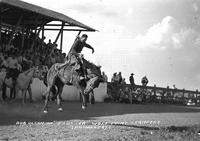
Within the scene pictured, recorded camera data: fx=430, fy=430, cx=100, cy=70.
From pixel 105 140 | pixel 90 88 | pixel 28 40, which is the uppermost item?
pixel 28 40

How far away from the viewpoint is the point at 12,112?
1631 cm

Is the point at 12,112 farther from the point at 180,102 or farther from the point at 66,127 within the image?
the point at 180,102

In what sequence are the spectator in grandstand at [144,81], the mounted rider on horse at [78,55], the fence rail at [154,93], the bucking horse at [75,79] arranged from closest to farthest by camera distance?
the bucking horse at [75,79] → the mounted rider on horse at [78,55] → the fence rail at [154,93] → the spectator in grandstand at [144,81]

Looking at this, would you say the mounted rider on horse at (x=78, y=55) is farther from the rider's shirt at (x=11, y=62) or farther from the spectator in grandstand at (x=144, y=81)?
the spectator in grandstand at (x=144, y=81)

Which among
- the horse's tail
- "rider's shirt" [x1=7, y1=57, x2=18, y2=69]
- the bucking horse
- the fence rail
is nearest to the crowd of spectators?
"rider's shirt" [x1=7, y1=57, x2=18, y2=69]

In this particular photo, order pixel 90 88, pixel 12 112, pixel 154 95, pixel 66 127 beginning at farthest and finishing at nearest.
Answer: pixel 154 95 < pixel 12 112 < pixel 90 88 < pixel 66 127

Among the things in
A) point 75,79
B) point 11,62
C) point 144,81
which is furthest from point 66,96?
point 75,79

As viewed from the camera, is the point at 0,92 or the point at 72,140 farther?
the point at 0,92

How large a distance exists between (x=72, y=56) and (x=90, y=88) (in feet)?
5.42

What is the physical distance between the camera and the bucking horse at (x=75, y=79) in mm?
13086

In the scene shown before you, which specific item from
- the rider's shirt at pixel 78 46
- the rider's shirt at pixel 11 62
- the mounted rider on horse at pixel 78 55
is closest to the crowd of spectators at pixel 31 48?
the rider's shirt at pixel 11 62

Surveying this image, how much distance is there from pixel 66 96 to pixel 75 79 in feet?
40.6

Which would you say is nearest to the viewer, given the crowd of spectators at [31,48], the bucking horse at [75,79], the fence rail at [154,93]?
the bucking horse at [75,79]

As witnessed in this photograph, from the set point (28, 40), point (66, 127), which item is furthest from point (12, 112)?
point (28, 40)
